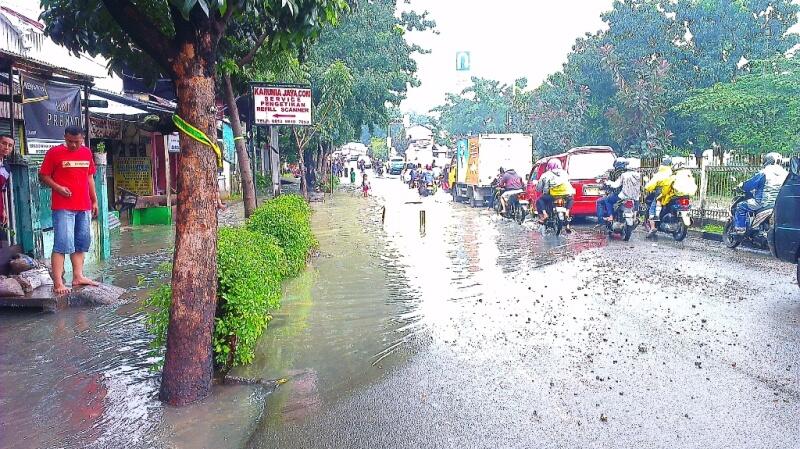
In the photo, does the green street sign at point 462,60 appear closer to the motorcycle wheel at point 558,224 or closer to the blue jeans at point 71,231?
the motorcycle wheel at point 558,224

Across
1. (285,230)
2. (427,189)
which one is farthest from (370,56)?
(285,230)

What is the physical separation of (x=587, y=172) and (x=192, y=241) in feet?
47.4

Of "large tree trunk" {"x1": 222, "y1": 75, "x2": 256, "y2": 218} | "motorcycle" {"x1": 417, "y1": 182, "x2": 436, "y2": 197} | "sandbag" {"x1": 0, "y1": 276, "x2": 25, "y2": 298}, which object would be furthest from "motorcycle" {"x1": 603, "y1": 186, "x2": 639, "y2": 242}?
"motorcycle" {"x1": 417, "y1": 182, "x2": 436, "y2": 197}

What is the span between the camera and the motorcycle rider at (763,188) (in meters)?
11.6

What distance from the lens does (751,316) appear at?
6.95 metres

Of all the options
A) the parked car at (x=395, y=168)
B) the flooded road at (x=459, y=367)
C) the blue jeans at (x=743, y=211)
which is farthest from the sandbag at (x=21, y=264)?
the parked car at (x=395, y=168)

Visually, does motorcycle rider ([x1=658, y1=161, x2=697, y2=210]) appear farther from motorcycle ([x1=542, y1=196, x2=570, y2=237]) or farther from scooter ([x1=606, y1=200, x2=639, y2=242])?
motorcycle ([x1=542, y1=196, x2=570, y2=237])

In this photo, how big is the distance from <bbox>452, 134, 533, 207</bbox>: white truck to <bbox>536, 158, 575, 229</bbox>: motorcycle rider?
31.0 ft

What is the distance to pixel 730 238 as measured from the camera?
1249 cm

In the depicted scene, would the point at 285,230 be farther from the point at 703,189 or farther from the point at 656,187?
the point at 703,189

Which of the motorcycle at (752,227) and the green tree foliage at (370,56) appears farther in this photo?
the green tree foliage at (370,56)

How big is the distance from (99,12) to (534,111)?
123 feet

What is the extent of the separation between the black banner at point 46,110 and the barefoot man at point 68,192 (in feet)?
3.47

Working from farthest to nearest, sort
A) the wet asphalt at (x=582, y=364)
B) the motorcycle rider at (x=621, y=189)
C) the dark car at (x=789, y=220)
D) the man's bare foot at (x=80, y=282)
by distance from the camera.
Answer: the motorcycle rider at (x=621, y=189) < the dark car at (x=789, y=220) < the man's bare foot at (x=80, y=282) < the wet asphalt at (x=582, y=364)
